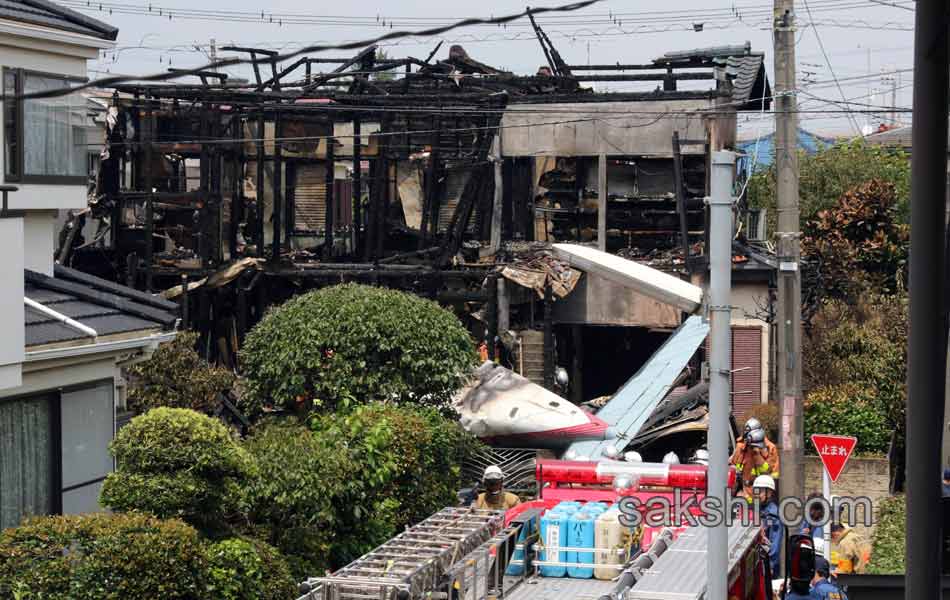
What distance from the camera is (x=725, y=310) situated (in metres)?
10.1

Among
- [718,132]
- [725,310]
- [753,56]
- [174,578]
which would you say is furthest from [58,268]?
[753,56]

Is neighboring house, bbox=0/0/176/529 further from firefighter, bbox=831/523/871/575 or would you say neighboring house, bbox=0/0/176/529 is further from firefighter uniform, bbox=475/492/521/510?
firefighter, bbox=831/523/871/575

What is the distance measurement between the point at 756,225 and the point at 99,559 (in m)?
28.4

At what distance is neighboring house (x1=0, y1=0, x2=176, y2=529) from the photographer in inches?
482

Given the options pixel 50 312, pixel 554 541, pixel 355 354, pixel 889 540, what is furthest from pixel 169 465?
pixel 889 540

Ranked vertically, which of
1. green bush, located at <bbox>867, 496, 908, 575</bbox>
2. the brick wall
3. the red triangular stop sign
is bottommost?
green bush, located at <bbox>867, 496, 908, 575</bbox>

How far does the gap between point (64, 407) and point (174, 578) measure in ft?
10.3

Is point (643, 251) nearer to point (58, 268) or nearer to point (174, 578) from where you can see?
point (58, 268)

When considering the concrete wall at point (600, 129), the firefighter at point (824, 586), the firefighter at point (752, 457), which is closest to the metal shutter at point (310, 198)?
the concrete wall at point (600, 129)

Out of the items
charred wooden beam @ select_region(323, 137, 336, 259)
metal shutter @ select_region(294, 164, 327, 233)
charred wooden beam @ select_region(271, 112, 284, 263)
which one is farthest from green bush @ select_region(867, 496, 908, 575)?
metal shutter @ select_region(294, 164, 327, 233)

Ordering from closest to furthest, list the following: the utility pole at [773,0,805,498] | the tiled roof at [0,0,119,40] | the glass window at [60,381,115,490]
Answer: the glass window at [60,381,115,490] < the tiled roof at [0,0,119,40] < the utility pole at [773,0,805,498]

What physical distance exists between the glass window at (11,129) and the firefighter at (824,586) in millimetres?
8425

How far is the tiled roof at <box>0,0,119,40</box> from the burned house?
1568cm

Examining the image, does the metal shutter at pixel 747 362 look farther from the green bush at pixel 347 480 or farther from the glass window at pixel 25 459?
the glass window at pixel 25 459
